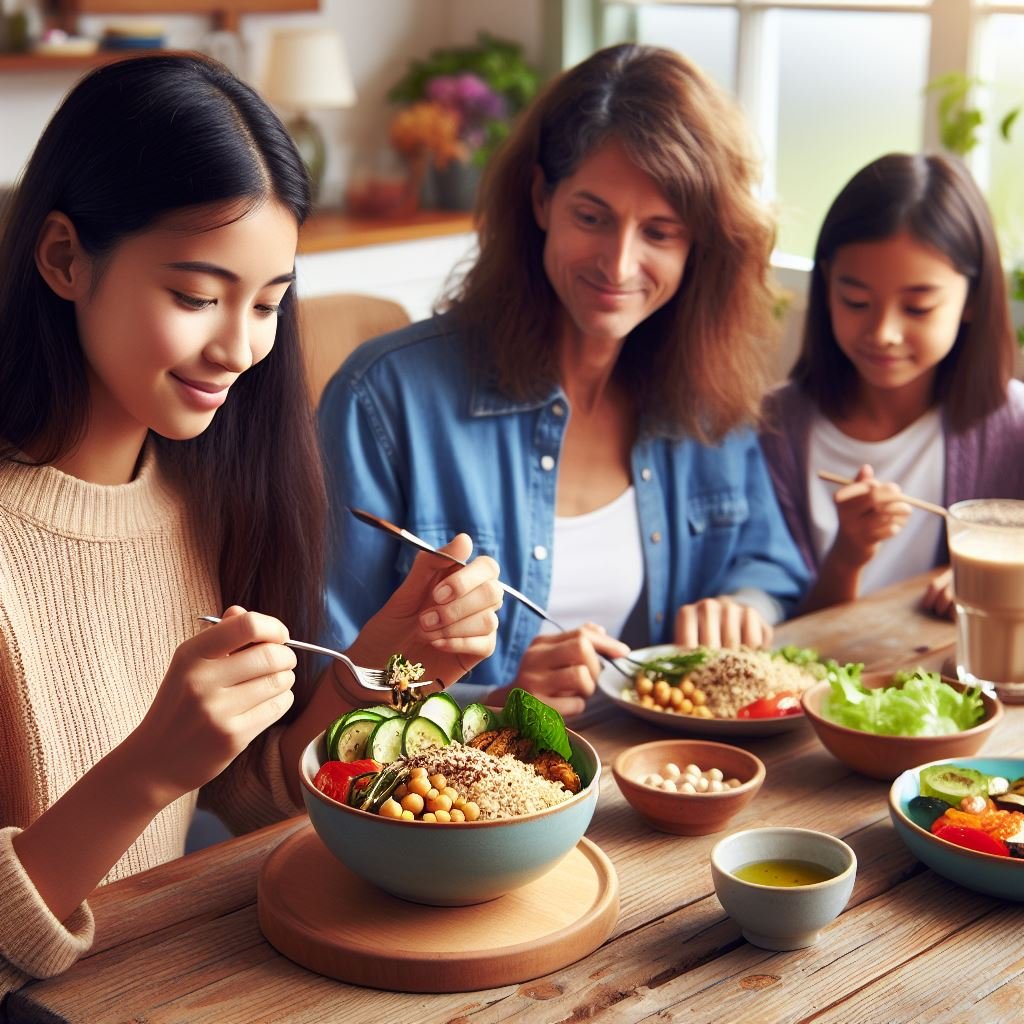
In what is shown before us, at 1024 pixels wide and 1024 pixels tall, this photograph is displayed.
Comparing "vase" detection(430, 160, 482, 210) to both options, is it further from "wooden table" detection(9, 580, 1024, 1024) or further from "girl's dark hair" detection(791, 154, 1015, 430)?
"wooden table" detection(9, 580, 1024, 1024)

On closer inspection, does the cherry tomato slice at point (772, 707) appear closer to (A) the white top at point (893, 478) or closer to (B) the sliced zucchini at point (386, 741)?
(B) the sliced zucchini at point (386, 741)

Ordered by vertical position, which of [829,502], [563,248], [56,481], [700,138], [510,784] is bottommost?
[829,502]

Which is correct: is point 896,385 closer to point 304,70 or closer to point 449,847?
point 449,847

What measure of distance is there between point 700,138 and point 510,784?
1089 millimetres

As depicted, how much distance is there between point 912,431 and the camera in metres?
2.31

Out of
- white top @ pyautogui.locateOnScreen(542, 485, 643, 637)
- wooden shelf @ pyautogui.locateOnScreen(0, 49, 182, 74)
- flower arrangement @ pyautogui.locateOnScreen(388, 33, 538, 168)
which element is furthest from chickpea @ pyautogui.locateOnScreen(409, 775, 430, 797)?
flower arrangement @ pyautogui.locateOnScreen(388, 33, 538, 168)

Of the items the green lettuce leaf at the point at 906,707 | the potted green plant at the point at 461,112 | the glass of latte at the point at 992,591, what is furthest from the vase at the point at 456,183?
the green lettuce leaf at the point at 906,707

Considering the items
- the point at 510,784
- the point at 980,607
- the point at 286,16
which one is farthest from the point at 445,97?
the point at 510,784

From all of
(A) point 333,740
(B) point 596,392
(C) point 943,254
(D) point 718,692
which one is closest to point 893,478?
(C) point 943,254

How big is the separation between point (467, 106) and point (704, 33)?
2.54 ft

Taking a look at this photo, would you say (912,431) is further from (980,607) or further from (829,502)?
(980,607)

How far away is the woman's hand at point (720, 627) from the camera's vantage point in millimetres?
1745

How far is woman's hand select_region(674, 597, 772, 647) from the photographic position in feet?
5.73

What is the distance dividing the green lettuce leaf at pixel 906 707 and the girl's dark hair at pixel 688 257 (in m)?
0.70
